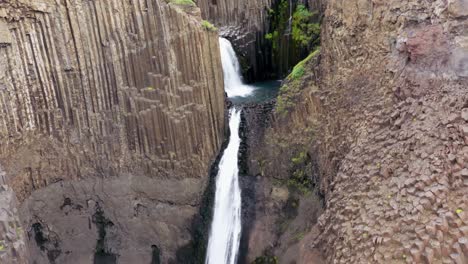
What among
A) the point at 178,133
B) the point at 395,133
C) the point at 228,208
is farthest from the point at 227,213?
the point at 395,133

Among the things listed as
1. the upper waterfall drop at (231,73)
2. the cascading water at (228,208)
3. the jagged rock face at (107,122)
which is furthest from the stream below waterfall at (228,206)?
the upper waterfall drop at (231,73)

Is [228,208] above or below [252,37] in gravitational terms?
below

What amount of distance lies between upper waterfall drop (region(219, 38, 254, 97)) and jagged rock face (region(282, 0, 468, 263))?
400cm

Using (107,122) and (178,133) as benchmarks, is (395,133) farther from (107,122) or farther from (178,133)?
(107,122)

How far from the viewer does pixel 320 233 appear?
992 cm

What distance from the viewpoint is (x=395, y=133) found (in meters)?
8.95

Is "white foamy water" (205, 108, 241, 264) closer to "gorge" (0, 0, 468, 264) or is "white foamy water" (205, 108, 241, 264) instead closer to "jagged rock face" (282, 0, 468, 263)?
"gorge" (0, 0, 468, 264)

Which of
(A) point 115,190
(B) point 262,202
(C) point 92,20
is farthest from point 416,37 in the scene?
(A) point 115,190

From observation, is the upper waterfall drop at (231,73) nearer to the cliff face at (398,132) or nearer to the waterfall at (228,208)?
the waterfall at (228,208)

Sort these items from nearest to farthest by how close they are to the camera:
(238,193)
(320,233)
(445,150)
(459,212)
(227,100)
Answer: (459,212) → (445,150) → (320,233) → (238,193) → (227,100)

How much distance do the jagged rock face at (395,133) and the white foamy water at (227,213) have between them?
2454mm

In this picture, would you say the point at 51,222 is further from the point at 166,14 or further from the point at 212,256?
the point at 166,14

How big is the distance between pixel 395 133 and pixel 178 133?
233 inches

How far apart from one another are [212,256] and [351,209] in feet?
15.7
